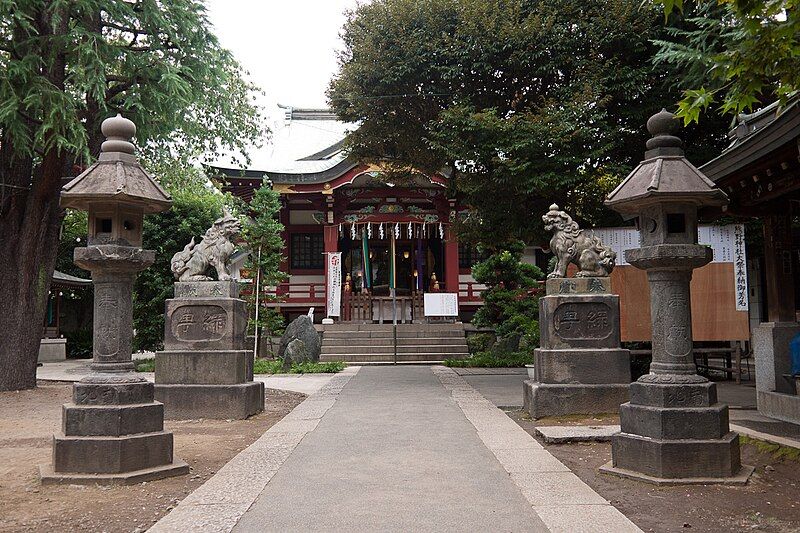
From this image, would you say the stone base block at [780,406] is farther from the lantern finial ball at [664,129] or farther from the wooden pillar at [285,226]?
the wooden pillar at [285,226]

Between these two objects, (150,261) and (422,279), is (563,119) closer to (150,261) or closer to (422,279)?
(150,261)

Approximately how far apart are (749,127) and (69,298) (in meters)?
27.3

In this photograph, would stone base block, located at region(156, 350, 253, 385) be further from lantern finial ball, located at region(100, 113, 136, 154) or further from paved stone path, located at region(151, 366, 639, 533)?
lantern finial ball, located at region(100, 113, 136, 154)

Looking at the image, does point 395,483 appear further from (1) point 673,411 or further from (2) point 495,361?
(2) point 495,361

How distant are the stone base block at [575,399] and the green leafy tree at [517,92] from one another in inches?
186

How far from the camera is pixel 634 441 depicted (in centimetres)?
558

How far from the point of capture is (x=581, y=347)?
354 inches

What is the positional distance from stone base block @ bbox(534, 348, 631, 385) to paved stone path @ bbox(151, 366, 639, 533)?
0.97 metres

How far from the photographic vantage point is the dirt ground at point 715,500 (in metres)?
4.28

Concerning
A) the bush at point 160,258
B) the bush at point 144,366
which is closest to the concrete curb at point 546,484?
the bush at point 144,366

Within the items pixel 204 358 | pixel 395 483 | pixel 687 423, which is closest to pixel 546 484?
pixel 395 483

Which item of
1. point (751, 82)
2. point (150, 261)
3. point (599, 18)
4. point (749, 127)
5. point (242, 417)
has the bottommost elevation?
point (242, 417)

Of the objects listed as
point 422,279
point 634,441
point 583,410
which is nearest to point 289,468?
point 634,441

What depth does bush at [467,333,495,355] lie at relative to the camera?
2062 centimetres
